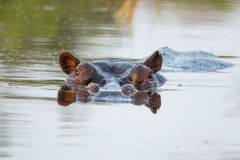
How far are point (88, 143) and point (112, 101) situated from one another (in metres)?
1.68

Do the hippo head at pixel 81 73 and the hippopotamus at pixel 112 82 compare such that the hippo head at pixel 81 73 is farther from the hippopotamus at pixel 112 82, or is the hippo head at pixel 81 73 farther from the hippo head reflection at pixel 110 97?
the hippo head reflection at pixel 110 97

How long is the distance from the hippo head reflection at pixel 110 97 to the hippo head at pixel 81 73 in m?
0.11

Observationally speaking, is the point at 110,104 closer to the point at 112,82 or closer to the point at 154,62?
the point at 112,82

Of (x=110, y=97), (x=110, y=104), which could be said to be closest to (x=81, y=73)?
(x=110, y=97)

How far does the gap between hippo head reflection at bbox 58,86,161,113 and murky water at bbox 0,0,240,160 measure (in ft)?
0.32

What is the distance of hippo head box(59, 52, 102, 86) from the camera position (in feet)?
26.1

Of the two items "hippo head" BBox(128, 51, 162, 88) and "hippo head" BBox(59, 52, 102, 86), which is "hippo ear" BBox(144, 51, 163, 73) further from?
"hippo head" BBox(59, 52, 102, 86)

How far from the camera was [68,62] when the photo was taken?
332 inches

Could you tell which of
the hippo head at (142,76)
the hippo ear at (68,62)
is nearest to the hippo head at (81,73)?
the hippo ear at (68,62)

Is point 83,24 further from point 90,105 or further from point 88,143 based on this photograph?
point 88,143

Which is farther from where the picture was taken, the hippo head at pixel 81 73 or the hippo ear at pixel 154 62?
the hippo ear at pixel 154 62

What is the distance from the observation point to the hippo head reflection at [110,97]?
7180 mm

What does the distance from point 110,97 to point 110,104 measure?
0.25 metres

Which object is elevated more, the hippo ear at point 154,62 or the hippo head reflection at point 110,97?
the hippo ear at point 154,62
